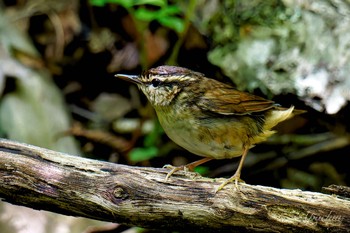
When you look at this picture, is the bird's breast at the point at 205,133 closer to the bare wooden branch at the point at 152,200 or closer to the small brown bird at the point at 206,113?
the small brown bird at the point at 206,113

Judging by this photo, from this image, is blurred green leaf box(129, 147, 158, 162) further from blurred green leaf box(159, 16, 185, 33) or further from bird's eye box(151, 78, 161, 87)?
bird's eye box(151, 78, 161, 87)

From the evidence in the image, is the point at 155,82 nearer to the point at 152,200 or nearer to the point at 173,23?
the point at 152,200

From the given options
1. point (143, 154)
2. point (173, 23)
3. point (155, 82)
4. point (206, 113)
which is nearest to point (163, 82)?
point (155, 82)

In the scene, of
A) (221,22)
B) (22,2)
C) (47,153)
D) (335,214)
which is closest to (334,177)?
(221,22)

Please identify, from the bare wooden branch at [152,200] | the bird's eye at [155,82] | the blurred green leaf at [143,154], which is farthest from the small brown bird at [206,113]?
the blurred green leaf at [143,154]

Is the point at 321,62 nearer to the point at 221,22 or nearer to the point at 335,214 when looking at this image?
the point at 221,22

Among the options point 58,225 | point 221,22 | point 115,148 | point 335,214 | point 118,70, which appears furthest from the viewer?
point 118,70

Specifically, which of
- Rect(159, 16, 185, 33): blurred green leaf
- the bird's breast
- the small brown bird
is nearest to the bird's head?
the small brown bird
